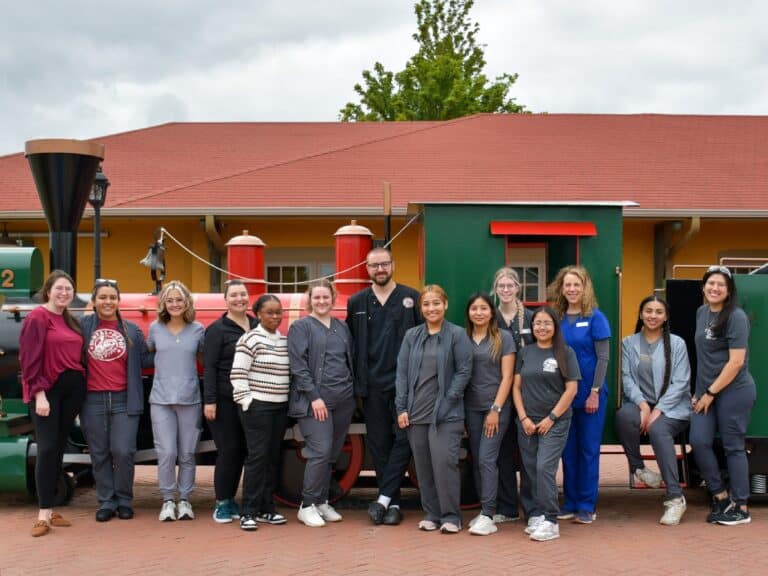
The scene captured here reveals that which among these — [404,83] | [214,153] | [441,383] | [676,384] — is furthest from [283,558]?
[404,83]

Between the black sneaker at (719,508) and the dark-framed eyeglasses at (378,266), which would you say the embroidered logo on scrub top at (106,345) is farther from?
the black sneaker at (719,508)

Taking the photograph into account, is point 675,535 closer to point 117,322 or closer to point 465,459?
point 465,459

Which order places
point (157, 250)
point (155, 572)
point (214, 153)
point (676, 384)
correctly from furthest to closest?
1. point (214, 153)
2. point (157, 250)
3. point (676, 384)
4. point (155, 572)

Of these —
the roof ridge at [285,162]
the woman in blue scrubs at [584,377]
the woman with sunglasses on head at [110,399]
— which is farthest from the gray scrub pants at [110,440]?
the roof ridge at [285,162]

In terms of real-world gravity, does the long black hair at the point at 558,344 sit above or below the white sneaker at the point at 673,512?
above

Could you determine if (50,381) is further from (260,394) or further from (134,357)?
(260,394)

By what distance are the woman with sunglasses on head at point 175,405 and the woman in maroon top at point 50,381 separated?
1.88 feet

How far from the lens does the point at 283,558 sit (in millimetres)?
5461

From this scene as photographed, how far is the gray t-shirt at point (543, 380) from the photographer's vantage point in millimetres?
5965

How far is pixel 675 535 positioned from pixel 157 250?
484 centimetres

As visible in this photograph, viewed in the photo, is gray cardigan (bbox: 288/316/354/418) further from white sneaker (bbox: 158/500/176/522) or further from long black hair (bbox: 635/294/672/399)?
long black hair (bbox: 635/294/672/399)

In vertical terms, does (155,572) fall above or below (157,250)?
below

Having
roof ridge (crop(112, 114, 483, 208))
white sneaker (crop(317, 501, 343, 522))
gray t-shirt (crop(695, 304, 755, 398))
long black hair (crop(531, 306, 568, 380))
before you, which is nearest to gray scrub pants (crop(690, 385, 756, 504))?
gray t-shirt (crop(695, 304, 755, 398))

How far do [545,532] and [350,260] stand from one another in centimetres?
278
